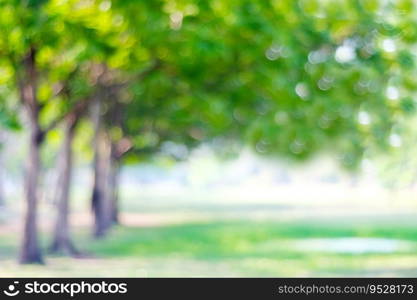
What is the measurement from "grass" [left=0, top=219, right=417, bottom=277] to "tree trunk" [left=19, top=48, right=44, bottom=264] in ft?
1.65

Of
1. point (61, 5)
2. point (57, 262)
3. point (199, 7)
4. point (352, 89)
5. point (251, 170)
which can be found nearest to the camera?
point (61, 5)

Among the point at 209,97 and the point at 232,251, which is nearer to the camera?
the point at 209,97

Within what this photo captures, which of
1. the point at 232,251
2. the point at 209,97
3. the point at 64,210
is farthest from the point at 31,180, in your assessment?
the point at 232,251

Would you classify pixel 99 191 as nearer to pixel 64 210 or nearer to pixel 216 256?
pixel 64 210

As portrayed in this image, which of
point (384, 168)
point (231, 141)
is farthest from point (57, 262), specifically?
point (384, 168)

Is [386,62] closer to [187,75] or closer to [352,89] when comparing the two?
[352,89]

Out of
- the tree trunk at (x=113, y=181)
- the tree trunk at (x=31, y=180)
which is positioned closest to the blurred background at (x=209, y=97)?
the tree trunk at (x=31, y=180)

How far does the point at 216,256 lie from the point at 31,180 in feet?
19.4

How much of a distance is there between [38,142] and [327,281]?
Answer: 442 inches

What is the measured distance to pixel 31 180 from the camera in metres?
24.6

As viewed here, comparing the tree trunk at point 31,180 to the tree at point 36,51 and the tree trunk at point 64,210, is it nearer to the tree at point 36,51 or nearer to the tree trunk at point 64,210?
the tree at point 36,51

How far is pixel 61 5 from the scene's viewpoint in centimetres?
2150

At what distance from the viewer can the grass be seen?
896 inches

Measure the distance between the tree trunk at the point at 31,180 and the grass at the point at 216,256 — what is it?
0.50m
